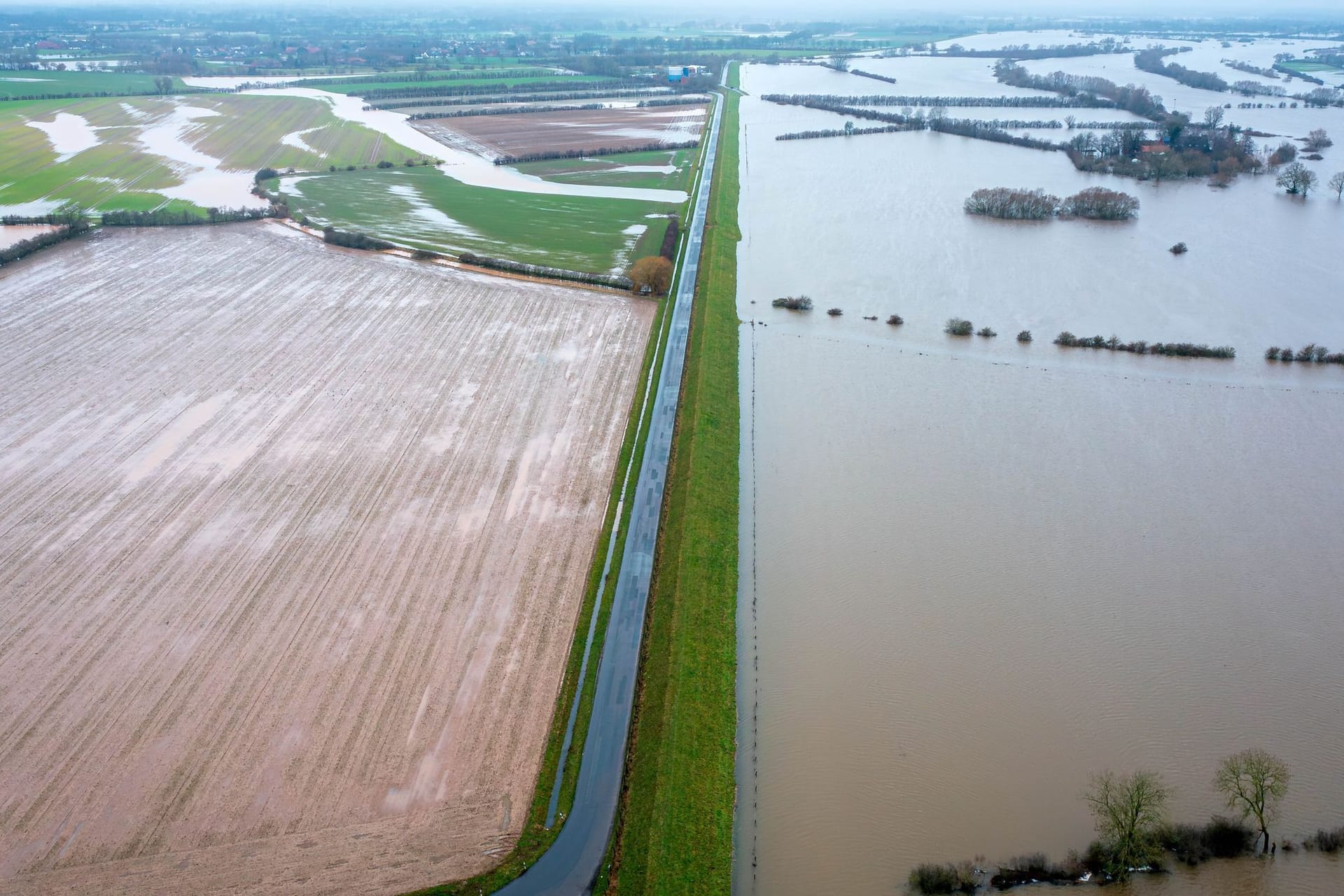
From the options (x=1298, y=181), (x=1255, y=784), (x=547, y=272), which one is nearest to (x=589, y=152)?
(x=547, y=272)

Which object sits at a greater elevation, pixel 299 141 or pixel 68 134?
pixel 299 141

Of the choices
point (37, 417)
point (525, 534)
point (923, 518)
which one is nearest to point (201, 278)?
point (37, 417)

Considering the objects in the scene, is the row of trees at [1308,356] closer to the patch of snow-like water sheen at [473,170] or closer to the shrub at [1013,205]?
the shrub at [1013,205]

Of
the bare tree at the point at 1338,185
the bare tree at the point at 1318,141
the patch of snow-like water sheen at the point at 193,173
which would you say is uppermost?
the bare tree at the point at 1318,141

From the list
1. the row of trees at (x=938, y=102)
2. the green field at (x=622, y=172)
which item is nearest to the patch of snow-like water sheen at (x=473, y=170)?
the green field at (x=622, y=172)

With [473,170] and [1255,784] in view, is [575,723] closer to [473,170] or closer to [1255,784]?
[1255,784]

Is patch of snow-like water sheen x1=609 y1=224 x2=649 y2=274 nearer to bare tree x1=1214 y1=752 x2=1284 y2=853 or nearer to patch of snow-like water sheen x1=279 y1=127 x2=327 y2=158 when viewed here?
patch of snow-like water sheen x1=279 y1=127 x2=327 y2=158

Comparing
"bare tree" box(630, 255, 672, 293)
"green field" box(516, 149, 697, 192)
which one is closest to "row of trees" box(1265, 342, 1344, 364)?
"bare tree" box(630, 255, 672, 293)
